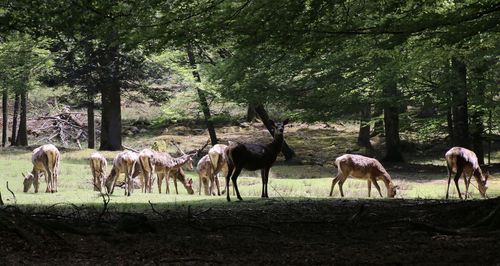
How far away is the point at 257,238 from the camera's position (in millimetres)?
7352

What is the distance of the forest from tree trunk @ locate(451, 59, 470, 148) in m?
0.07

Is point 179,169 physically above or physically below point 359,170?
above

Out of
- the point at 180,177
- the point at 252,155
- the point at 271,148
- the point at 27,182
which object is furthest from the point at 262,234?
the point at 180,177

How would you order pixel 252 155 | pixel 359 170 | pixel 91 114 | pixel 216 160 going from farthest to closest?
pixel 91 114 < pixel 216 160 < pixel 359 170 < pixel 252 155

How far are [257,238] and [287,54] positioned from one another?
12582 mm

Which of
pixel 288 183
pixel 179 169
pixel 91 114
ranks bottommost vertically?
pixel 288 183

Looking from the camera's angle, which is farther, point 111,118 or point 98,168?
point 111,118

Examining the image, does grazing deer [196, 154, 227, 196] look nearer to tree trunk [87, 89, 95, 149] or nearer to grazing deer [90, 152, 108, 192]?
grazing deer [90, 152, 108, 192]

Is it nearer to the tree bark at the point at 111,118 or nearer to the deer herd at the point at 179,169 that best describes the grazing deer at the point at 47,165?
the deer herd at the point at 179,169

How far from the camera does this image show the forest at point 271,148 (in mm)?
6723

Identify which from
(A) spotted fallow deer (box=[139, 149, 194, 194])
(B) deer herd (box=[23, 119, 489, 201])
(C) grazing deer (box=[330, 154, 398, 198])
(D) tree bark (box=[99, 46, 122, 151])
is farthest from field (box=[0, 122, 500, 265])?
(D) tree bark (box=[99, 46, 122, 151])

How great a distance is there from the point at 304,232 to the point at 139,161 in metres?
12.6

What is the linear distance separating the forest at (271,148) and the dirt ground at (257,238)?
1.1 inches

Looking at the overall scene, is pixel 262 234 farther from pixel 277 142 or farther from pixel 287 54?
pixel 287 54
